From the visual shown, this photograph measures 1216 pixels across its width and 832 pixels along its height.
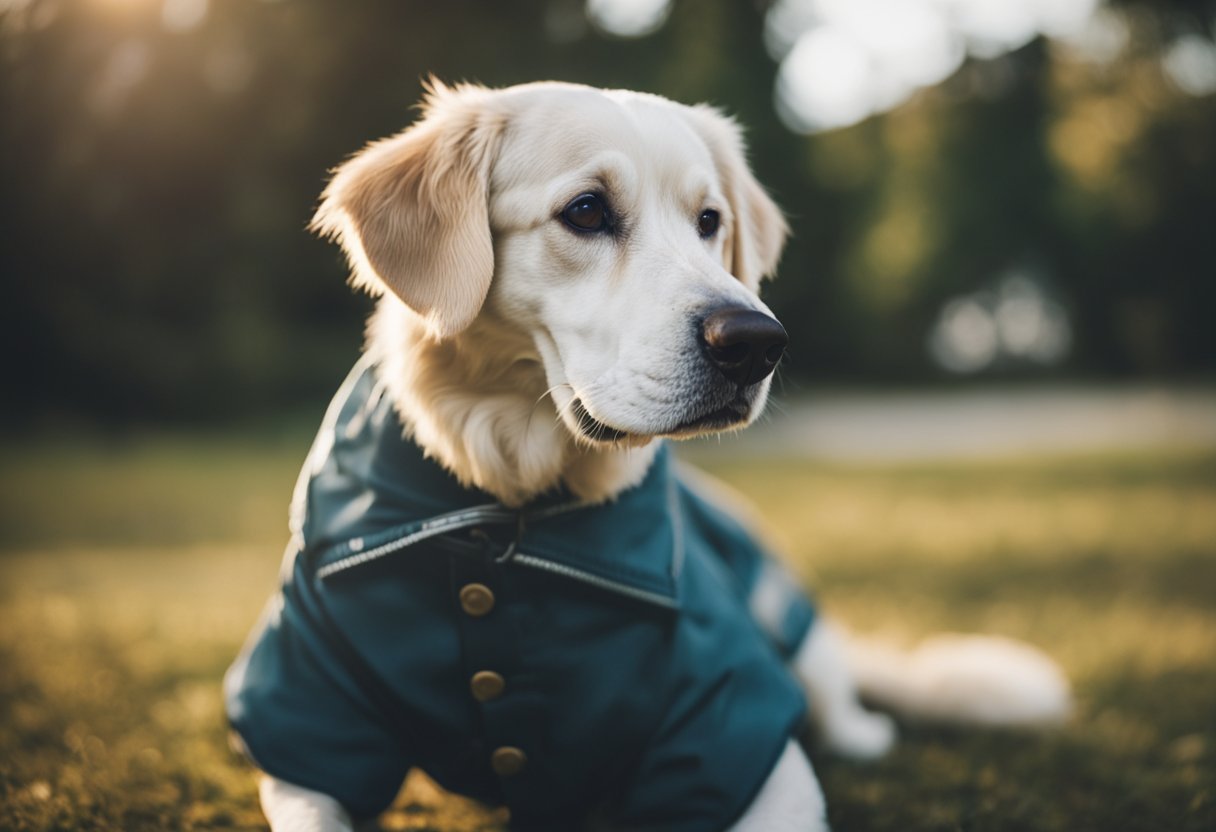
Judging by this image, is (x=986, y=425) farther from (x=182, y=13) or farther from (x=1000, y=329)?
(x=182, y=13)

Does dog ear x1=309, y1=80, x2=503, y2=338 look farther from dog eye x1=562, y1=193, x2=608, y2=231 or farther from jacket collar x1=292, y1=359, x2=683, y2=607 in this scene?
jacket collar x1=292, y1=359, x2=683, y2=607

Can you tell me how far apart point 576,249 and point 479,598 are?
0.83 m

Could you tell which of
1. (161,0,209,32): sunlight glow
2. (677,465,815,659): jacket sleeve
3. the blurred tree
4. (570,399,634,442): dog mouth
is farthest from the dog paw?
(161,0,209,32): sunlight glow

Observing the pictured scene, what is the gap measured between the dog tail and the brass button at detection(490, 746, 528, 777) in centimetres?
154

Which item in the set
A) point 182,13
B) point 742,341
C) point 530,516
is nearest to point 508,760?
point 530,516

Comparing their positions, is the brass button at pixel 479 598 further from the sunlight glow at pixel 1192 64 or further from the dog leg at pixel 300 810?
the sunlight glow at pixel 1192 64

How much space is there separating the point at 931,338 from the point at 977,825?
2134 cm

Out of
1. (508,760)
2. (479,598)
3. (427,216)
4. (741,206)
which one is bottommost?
(508,760)

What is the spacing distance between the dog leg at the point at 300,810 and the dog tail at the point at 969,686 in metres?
1.83

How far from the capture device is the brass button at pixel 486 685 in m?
1.97

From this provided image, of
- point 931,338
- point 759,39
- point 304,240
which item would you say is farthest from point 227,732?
point 931,338

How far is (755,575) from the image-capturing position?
2848 millimetres

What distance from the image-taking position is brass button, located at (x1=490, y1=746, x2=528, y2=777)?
2012 millimetres

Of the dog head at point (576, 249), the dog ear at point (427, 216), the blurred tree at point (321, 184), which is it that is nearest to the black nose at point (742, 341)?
the dog head at point (576, 249)
